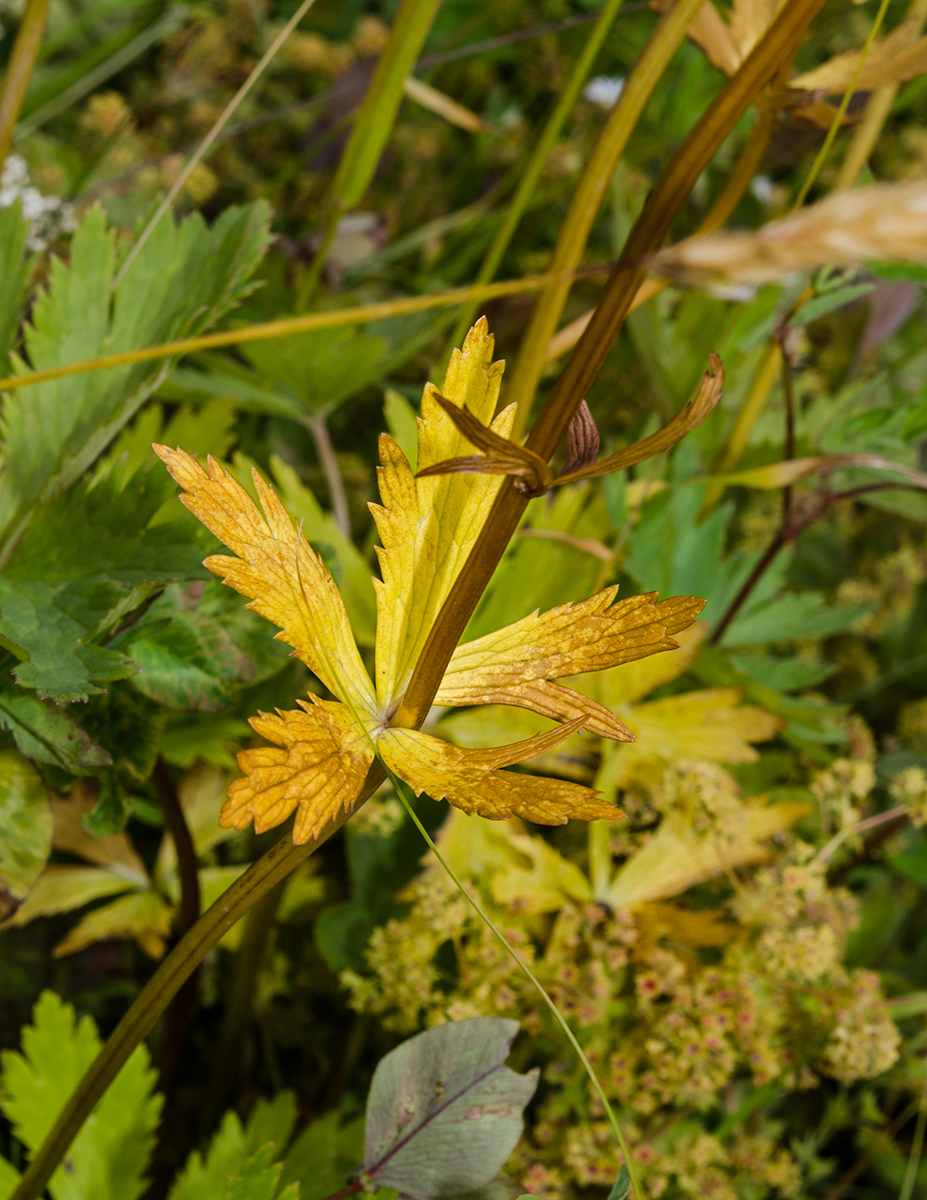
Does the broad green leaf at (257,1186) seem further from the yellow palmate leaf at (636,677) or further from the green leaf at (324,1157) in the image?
the yellow palmate leaf at (636,677)

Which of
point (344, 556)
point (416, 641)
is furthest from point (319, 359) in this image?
point (416, 641)

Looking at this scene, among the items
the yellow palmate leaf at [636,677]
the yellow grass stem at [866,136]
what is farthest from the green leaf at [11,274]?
the yellow grass stem at [866,136]

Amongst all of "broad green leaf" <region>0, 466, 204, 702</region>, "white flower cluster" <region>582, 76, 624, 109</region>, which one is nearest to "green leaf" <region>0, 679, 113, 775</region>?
"broad green leaf" <region>0, 466, 204, 702</region>

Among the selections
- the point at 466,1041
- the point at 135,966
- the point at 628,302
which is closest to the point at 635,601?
the point at 628,302

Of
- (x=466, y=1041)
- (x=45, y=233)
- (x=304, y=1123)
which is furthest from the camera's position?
(x=45, y=233)

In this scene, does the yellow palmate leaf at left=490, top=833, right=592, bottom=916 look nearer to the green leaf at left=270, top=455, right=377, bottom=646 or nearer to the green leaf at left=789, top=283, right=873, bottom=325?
the green leaf at left=270, top=455, right=377, bottom=646

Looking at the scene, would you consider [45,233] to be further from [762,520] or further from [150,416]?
[762,520]
